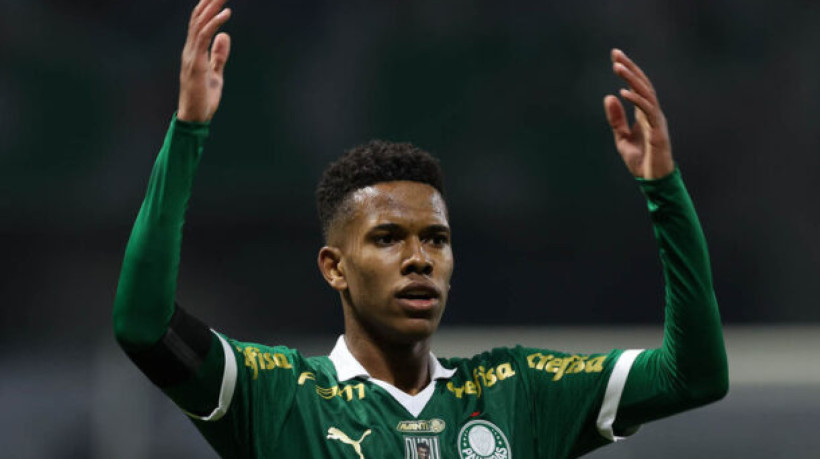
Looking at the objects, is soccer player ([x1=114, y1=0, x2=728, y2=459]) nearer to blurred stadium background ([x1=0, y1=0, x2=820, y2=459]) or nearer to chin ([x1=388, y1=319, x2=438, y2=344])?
chin ([x1=388, y1=319, x2=438, y2=344])

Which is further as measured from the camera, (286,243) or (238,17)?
(238,17)

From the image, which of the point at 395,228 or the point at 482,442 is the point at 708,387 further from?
the point at 395,228

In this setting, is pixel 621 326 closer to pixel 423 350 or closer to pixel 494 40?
pixel 494 40

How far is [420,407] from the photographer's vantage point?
2936 millimetres

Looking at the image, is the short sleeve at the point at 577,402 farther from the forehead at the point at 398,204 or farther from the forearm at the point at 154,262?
the forearm at the point at 154,262

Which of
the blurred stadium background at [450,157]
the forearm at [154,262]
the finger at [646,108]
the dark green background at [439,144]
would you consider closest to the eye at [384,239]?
the forearm at [154,262]

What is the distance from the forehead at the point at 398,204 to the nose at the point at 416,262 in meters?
0.08

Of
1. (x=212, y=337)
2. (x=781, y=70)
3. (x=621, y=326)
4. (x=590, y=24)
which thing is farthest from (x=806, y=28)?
(x=212, y=337)

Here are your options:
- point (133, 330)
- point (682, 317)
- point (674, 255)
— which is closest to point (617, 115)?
point (674, 255)

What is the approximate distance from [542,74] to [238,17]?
2.20 m

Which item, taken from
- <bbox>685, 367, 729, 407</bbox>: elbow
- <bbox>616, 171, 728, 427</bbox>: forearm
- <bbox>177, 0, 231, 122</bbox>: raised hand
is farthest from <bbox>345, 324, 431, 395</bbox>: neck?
<bbox>177, 0, 231, 122</bbox>: raised hand

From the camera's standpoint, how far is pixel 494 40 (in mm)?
7734

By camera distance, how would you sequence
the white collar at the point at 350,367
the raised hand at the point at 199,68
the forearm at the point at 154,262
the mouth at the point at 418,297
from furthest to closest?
the white collar at the point at 350,367, the mouth at the point at 418,297, the raised hand at the point at 199,68, the forearm at the point at 154,262

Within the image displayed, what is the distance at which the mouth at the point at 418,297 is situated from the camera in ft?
Result: 9.42
